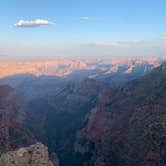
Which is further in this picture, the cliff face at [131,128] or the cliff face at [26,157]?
the cliff face at [131,128]

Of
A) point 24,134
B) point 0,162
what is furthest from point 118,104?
point 0,162

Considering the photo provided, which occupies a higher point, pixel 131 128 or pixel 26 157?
pixel 26 157

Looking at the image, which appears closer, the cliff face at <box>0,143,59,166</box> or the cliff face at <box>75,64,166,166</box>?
the cliff face at <box>0,143,59,166</box>

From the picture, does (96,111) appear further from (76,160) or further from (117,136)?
(117,136)

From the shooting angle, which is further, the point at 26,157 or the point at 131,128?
the point at 131,128
